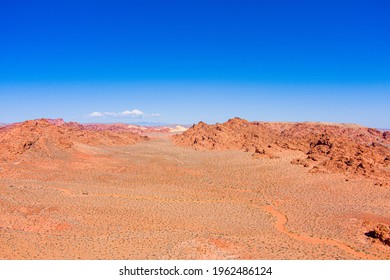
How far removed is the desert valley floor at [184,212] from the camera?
1611cm

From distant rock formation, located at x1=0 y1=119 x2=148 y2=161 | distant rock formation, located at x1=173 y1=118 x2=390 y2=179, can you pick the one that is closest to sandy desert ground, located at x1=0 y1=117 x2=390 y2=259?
distant rock formation, located at x1=0 y1=119 x2=148 y2=161

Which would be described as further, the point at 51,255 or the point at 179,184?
the point at 179,184

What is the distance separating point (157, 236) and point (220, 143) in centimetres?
4209

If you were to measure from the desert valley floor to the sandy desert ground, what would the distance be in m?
0.07

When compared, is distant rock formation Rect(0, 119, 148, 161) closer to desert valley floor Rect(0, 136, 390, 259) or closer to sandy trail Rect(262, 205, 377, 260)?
desert valley floor Rect(0, 136, 390, 259)

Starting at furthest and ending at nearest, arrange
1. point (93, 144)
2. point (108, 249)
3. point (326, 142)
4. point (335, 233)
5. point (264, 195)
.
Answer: point (93, 144) → point (326, 142) → point (264, 195) → point (335, 233) → point (108, 249)

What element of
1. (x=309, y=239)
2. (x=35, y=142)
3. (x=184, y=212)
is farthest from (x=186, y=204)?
(x=35, y=142)

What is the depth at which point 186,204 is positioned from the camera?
80.5 feet

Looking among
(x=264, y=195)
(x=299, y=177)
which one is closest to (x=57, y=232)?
(x=264, y=195)

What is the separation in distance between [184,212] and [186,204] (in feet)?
6.74

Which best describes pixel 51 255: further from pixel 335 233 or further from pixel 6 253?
pixel 335 233

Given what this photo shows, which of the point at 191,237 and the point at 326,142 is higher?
the point at 326,142

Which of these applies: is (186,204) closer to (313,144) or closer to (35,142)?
(35,142)

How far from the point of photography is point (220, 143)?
59125mm
